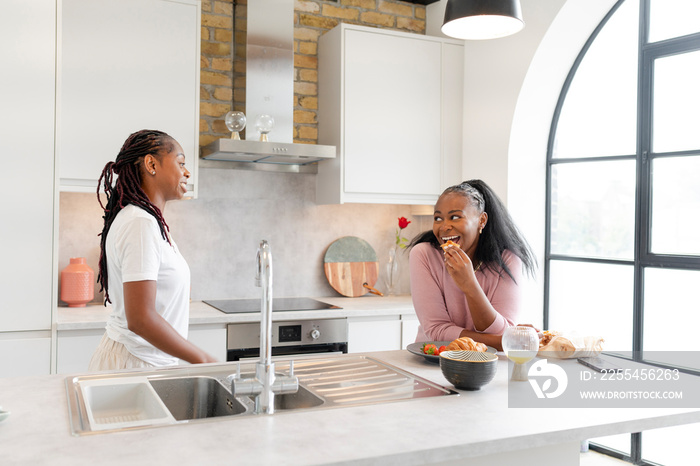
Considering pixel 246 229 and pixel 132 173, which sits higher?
pixel 132 173

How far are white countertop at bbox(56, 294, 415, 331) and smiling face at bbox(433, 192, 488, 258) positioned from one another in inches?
46.5

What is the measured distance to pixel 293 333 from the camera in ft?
10.7

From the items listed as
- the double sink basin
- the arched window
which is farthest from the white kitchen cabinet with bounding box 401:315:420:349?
the double sink basin

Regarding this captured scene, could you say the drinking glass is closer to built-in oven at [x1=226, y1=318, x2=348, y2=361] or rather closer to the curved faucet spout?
the curved faucet spout

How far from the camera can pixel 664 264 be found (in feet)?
10.6

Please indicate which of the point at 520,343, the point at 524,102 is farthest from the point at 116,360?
the point at 524,102

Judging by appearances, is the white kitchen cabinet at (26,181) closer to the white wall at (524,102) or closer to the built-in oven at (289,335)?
the built-in oven at (289,335)

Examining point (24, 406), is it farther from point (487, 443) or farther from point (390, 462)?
point (487, 443)

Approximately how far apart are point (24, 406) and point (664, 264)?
9.70 feet

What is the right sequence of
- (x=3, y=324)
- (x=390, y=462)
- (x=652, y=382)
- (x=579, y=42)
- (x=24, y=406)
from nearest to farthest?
1. (x=390, y=462)
2. (x=24, y=406)
3. (x=652, y=382)
4. (x=3, y=324)
5. (x=579, y=42)

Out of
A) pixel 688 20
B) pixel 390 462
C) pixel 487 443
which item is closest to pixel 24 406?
pixel 390 462

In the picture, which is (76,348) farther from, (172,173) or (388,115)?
(388,115)

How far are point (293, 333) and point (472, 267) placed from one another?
4.36ft

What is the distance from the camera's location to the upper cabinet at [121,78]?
305 centimetres
